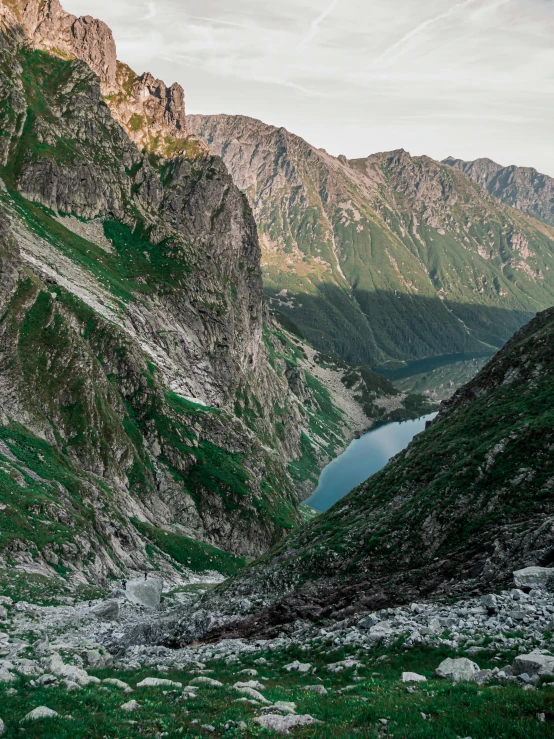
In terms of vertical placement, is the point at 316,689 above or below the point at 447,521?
below

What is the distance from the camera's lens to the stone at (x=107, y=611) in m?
39.0

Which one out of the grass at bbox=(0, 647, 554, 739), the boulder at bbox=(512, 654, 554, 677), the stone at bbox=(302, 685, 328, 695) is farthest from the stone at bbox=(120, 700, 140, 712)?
the boulder at bbox=(512, 654, 554, 677)

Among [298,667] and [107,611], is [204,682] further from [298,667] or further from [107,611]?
[107,611]

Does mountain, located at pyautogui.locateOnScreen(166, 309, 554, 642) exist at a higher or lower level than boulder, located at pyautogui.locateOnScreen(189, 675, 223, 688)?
higher

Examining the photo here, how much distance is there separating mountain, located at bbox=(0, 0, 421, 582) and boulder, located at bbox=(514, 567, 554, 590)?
1482 inches

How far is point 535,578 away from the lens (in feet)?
78.0

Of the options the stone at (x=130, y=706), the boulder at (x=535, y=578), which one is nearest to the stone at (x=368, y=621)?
the boulder at (x=535, y=578)

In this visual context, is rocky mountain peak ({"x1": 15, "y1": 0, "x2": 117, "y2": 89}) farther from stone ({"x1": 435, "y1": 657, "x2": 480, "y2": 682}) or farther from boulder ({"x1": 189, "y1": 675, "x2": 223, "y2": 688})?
stone ({"x1": 435, "y1": 657, "x2": 480, "y2": 682})

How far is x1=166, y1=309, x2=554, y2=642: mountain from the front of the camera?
28219 millimetres

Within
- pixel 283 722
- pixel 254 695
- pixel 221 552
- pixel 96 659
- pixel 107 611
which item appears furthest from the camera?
pixel 221 552

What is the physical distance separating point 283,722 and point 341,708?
217 centimetres

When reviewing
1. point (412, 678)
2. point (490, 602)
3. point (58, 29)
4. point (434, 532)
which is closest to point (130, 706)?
point (412, 678)

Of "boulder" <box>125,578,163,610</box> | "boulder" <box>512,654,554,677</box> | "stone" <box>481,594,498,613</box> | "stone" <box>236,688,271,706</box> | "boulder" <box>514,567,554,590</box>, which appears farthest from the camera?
"boulder" <box>125,578,163,610</box>

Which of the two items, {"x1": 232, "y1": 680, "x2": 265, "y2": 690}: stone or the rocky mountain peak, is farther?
the rocky mountain peak
